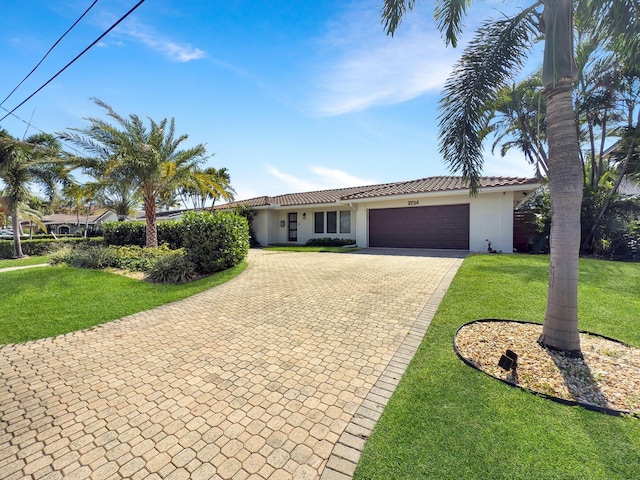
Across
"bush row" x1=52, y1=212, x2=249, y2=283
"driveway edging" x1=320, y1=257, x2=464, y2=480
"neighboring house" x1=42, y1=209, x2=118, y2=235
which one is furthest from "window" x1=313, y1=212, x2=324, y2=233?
"neighboring house" x1=42, y1=209, x2=118, y2=235

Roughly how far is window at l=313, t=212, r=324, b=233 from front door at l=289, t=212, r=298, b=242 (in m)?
1.71

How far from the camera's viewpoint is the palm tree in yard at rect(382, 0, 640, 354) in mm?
3605

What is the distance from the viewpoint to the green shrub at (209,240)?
29.9 feet

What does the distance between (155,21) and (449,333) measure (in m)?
8.59

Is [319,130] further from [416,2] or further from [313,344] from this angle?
[313,344]

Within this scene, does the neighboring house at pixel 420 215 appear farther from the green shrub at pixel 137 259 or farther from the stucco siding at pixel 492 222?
the green shrub at pixel 137 259

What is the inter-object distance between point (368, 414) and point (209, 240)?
7819 millimetres

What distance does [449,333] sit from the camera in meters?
4.38

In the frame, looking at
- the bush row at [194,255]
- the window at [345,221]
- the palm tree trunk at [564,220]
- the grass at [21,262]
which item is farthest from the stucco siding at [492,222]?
the grass at [21,262]

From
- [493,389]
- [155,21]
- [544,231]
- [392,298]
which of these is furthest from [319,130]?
[493,389]

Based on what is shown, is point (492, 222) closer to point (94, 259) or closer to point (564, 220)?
point (564, 220)

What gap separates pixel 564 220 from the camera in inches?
142

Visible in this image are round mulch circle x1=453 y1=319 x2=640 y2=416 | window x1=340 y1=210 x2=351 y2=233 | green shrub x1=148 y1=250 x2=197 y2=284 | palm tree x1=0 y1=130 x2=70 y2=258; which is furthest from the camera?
window x1=340 y1=210 x2=351 y2=233

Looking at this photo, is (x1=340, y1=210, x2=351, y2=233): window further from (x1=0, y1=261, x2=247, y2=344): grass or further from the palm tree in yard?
the palm tree in yard
